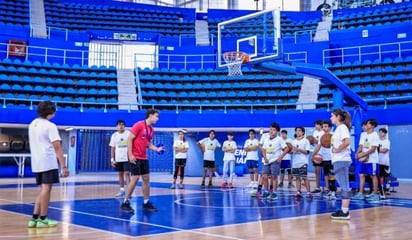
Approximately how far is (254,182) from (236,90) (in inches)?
431

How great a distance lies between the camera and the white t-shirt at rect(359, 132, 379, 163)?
10117 mm

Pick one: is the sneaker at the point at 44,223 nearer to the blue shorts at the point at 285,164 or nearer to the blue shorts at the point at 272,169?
the blue shorts at the point at 272,169

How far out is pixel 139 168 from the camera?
25.3ft

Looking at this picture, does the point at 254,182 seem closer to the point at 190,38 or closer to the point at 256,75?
the point at 256,75

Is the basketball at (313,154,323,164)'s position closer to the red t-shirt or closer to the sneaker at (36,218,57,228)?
the red t-shirt

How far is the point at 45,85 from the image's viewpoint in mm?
21875

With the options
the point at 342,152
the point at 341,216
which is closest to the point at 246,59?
the point at 342,152

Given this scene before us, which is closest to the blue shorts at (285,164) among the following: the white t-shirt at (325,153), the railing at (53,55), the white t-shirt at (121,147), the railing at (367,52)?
the white t-shirt at (325,153)

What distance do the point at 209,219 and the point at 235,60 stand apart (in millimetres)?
7571

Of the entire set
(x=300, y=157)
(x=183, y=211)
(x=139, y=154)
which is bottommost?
(x=183, y=211)

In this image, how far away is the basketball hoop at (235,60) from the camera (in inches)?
508

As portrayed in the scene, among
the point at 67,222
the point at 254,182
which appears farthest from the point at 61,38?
the point at 67,222

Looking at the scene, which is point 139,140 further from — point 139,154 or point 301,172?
point 301,172

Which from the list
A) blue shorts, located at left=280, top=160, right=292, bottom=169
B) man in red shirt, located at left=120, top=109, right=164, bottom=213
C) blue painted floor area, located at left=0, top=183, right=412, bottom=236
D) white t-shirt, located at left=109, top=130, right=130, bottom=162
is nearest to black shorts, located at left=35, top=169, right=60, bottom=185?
blue painted floor area, located at left=0, top=183, right=412, bottom=236
